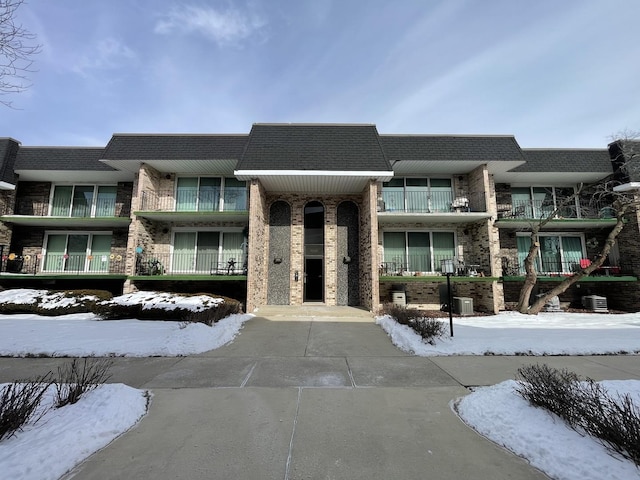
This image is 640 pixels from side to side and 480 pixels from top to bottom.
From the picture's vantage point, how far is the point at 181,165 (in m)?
13.9

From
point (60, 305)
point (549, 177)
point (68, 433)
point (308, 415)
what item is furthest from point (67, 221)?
point (549, 177)

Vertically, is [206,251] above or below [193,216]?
below

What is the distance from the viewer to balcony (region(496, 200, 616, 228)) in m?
13.9

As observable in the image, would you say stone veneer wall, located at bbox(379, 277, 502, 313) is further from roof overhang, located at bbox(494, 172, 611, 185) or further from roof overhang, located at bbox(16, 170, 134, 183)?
roof overhang, located at bbox(16, 170, 134, 183)

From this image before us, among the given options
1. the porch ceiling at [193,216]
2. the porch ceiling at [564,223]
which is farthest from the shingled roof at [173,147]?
the porch ceiling at [564,223]

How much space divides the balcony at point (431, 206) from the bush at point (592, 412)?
10034 millimetres

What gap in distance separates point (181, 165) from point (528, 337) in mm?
15643

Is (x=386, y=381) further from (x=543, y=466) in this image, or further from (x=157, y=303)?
(x=157, y=303)

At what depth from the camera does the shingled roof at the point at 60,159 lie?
1402 cm

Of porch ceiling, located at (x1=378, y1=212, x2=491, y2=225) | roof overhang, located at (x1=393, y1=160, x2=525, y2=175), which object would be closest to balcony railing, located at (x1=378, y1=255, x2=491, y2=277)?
porch ceiling, located at (x1=378, y1=212, x2=491, y2=225)

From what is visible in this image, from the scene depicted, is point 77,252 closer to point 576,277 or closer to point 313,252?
point 313,252

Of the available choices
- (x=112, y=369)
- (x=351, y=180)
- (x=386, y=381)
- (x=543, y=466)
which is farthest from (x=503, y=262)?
(x=112, y=369)

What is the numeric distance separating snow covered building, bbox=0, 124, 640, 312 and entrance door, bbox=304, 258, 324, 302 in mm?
70

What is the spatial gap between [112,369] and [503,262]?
53.6ft
